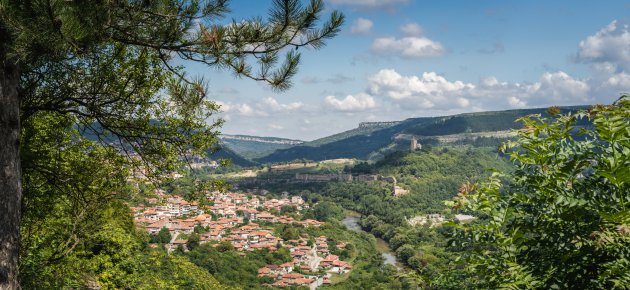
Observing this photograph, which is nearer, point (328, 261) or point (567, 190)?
point (567, 190)

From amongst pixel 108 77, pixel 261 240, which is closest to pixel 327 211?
pixel 261 240

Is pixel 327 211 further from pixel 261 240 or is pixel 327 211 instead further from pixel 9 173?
pixel 9 173

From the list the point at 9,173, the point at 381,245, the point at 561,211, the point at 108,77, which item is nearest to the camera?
the point at 561,211

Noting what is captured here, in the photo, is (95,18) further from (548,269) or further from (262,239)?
(262,239)

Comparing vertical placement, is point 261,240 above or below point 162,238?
below

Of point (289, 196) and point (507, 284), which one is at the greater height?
point (507, 284)

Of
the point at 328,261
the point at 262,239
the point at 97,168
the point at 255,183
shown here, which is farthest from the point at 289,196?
the point at 97,168

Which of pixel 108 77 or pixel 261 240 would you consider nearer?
pixel 108 77
